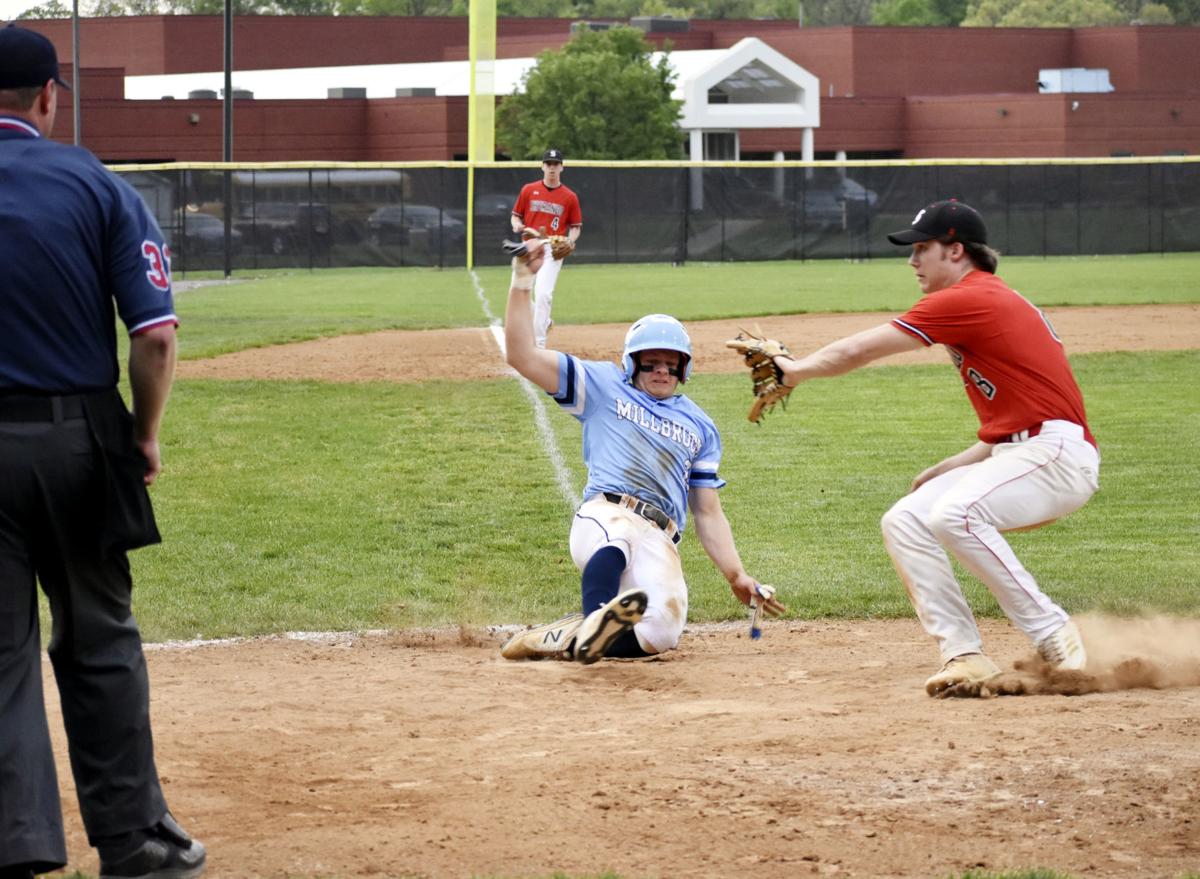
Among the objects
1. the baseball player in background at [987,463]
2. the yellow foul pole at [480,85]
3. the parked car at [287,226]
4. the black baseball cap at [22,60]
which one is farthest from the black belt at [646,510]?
the parked car at [287,226]

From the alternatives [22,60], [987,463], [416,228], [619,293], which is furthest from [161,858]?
[416,228]

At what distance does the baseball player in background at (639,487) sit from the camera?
5.89 m

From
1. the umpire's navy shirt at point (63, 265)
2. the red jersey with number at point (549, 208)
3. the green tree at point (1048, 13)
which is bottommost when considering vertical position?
the umpire's navy shirt at point (63, 265)

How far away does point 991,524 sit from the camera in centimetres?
538

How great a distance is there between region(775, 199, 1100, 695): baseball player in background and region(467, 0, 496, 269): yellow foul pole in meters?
25.2

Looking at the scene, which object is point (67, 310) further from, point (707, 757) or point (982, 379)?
point (982, 379)

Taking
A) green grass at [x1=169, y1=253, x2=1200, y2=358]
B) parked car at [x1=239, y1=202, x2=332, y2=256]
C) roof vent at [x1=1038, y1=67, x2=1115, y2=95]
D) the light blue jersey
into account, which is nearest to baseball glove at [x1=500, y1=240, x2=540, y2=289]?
the light blue jersey

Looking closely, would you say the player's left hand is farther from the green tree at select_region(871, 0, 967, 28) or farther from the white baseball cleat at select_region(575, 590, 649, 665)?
the green tree at select_region(871, 0, 967, 28)

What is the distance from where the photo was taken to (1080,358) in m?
16.4

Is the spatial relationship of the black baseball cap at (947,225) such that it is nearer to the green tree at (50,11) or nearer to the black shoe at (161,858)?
the black shoe at (161,858)

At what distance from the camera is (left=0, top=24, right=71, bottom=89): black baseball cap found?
12.0ft

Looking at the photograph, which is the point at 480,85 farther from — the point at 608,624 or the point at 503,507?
the point at 608,624

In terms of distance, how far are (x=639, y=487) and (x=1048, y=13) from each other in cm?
8890

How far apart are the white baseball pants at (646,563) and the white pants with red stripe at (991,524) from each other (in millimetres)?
900
